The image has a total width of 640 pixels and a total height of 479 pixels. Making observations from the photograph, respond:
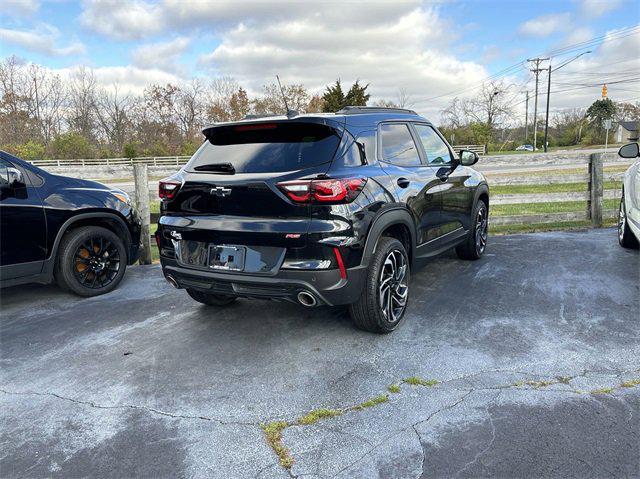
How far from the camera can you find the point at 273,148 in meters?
3.43

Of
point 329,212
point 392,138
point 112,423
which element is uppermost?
point 392,138

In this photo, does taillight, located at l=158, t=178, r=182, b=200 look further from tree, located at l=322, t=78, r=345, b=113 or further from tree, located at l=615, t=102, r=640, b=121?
tree, located at l=615, t=102, r=640, b=121

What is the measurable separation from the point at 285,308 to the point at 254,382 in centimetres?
138

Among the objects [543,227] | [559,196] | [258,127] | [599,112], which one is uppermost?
[599,112]

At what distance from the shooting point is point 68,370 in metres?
3.37

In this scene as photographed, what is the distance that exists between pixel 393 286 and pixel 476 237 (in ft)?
8.60

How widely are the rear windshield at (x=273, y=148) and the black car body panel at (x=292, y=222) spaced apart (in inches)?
1.6

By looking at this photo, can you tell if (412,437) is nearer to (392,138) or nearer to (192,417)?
(192,417)

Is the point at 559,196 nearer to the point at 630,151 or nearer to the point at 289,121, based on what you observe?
the point at 630,151

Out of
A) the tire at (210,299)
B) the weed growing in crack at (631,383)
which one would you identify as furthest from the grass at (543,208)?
the weed growing in crack at (631,383)

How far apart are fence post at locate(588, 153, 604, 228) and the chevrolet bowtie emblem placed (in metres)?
7.12

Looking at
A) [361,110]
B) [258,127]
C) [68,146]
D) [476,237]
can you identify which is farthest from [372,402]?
[68,146]

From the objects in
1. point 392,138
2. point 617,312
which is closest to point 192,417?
point 392,138

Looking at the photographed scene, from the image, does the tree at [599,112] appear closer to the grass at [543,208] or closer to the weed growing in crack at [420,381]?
the grass at [543,208]
